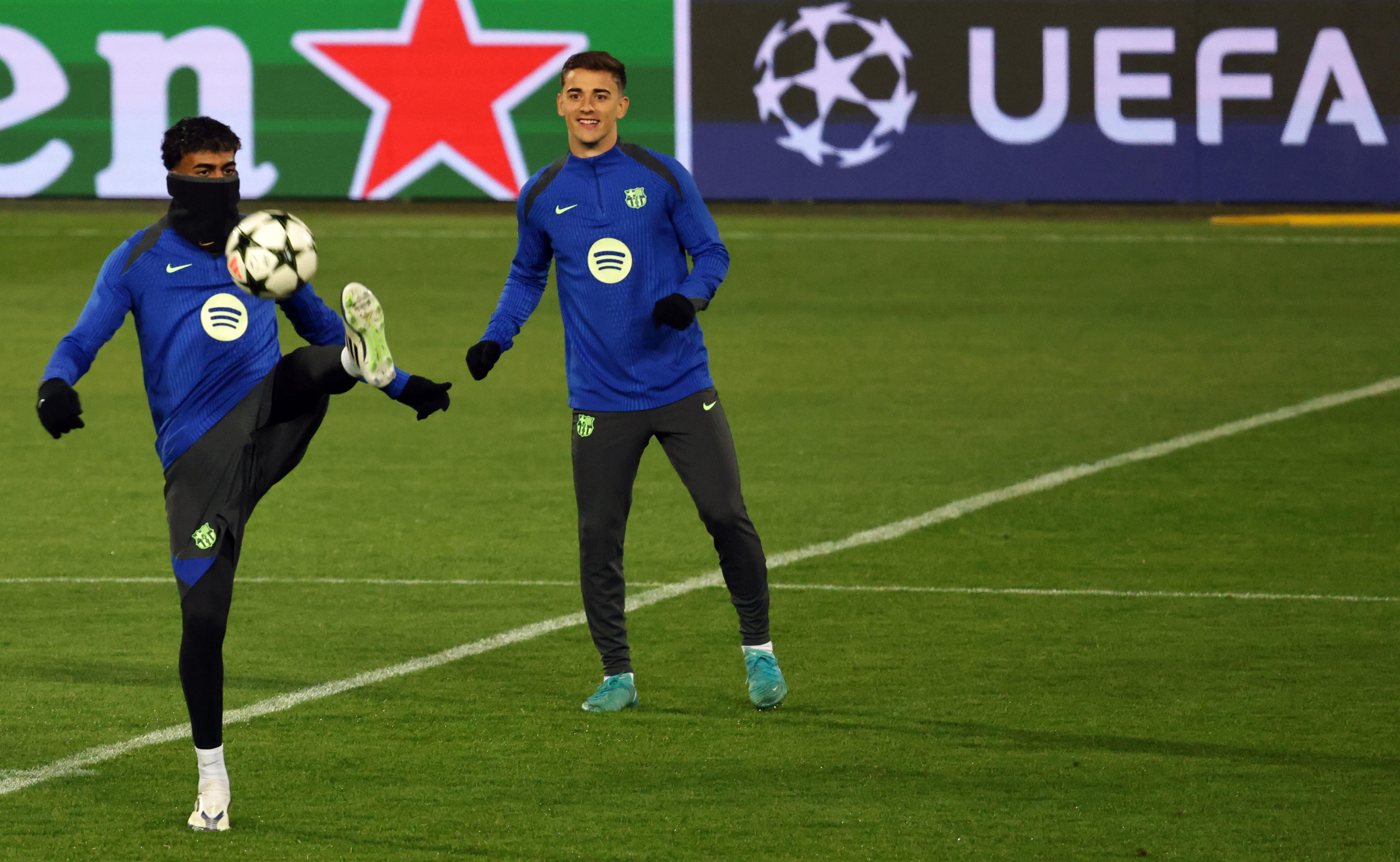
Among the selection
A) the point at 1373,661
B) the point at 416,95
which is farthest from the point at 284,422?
the point at 416,95

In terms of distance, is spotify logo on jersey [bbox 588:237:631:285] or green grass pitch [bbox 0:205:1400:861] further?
spotify logo on jersey [bbox 588:237:631:285]

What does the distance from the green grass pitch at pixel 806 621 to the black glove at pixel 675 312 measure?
126 cm

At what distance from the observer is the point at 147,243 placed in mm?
5719

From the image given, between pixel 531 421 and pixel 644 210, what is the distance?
6.22 m

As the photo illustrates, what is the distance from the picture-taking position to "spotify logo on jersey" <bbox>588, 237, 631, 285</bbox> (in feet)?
22.7

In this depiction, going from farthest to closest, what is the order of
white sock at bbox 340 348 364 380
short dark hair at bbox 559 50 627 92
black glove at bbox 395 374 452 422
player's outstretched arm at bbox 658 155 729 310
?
player's outstretched arm at bbox 658 155 729 310, short dark hair at bbox 559 50 627 92, black glove at bbox 395 374 452 422, white sock at bbox 340 348 364 380

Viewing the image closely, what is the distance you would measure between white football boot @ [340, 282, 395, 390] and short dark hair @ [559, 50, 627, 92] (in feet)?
4.91

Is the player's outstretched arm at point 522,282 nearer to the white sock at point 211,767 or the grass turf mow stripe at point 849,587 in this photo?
the white sock at point 211,767

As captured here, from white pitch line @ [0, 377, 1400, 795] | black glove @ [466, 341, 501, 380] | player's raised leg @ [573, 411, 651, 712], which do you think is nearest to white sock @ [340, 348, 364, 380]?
black glove @ [466, 341, 501, 380]

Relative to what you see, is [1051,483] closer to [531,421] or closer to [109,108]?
[531,421]

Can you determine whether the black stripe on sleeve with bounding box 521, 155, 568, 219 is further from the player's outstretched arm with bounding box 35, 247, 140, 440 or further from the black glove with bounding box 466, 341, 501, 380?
the player's outstretched arm with bounding box 35, 247, 140, 440

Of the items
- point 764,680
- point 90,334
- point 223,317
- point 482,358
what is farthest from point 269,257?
point 764,680

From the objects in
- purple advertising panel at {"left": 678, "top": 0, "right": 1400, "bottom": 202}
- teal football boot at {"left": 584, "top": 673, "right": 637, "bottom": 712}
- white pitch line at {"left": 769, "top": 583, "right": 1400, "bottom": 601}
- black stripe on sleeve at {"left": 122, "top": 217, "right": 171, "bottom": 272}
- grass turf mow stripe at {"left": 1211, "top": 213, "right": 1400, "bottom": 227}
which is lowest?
grass turf mow stripe at {"left": 1211, "top": 213, "right": 1400, "bottom": 227}

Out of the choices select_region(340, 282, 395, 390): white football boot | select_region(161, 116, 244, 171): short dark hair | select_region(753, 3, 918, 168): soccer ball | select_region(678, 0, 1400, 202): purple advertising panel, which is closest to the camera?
select_region(340, 282, 395, 390): white football boot
